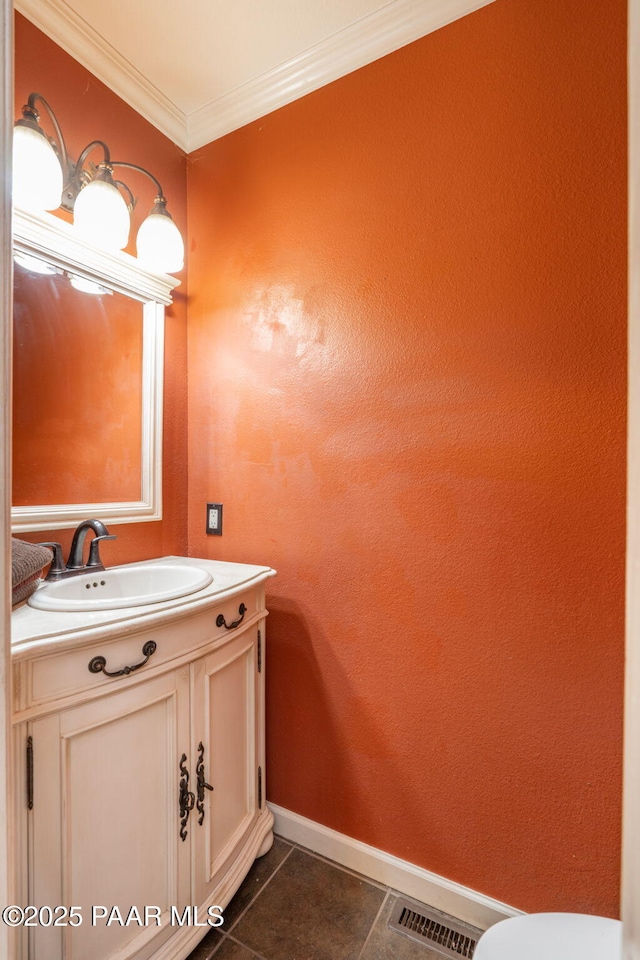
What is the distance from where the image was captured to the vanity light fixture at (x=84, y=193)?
1.05 metres

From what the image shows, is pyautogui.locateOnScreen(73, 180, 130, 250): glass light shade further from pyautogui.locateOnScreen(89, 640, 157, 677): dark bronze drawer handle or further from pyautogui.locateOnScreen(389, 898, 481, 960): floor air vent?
pyautogui.locateOnScreen(389, 898, 481, 960): floor air vent

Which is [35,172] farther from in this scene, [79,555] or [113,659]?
[113,659]

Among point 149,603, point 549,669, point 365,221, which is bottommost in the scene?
point 549,669

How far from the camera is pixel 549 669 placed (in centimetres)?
106

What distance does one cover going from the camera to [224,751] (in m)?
1.15

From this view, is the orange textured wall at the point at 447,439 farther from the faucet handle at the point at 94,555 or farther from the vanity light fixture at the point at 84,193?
the faucet handle at the point at 94,555

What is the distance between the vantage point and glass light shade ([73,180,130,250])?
1.19 metres

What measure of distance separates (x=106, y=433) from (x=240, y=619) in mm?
763

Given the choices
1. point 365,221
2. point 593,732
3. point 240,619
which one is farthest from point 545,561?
point 365,221

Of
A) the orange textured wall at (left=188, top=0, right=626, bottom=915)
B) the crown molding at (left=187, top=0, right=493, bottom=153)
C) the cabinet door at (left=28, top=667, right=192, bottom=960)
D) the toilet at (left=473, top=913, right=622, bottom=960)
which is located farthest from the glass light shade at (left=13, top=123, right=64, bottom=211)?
the toilet at (left=473, top=913, right=622, bottom=960)

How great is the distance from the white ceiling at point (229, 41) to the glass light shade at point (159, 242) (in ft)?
1.57

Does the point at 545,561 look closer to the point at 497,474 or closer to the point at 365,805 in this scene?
the point at 497,474

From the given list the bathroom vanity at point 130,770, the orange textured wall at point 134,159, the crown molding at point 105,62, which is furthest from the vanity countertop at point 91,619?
the crown molding at point 105,62

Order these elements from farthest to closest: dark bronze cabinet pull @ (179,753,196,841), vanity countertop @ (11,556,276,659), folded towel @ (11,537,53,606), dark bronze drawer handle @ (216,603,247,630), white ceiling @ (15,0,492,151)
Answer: white ceiling @ (15,0,492,151), dark bronze drawer handle @ (216,603,247,630), dark bronze cabinet pull @ (179,753,196,841), folded towel @ (11,537,53,606), vanity countertop @ (11,556,276,659)
